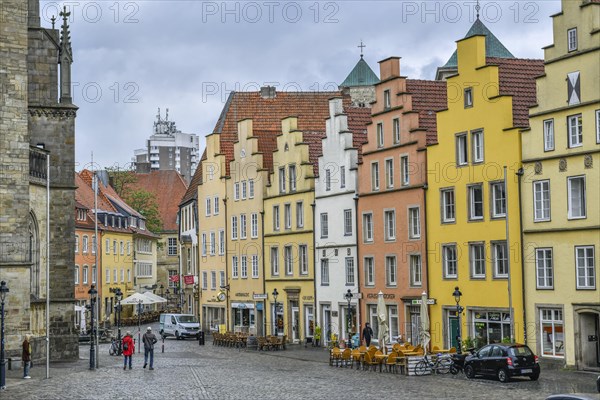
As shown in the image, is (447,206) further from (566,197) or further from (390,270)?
(566,197)

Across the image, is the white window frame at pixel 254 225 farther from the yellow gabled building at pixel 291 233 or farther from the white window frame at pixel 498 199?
the white window frame at pixel 498 199

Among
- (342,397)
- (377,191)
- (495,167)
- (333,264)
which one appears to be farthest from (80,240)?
(342,397)

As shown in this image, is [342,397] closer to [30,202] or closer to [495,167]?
[495,167]

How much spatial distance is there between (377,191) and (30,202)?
56.0 ft

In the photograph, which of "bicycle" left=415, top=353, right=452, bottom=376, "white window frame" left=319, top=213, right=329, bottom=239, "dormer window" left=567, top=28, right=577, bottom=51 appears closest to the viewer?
"bicycle" left=415, top=353, right=452, bottom=376

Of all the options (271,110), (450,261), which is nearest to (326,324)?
(450,261)

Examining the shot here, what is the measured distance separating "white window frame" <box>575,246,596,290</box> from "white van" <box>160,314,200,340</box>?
38.1m

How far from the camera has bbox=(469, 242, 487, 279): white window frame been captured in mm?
43875

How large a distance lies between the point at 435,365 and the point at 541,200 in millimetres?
7841

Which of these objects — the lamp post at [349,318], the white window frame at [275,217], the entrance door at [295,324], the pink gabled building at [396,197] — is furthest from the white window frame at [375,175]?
the white window frame at [275,217]

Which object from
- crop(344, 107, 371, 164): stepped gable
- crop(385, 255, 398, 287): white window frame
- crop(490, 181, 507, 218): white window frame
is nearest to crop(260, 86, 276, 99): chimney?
crop(344, 107, 371, 164): stepped gable

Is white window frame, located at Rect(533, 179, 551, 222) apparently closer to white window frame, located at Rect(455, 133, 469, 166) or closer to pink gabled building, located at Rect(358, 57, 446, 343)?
white window frame, located at Rect(455, 133, 469, 166)

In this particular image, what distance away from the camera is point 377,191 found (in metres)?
52.3

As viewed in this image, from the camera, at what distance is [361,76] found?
8806 centimetres
